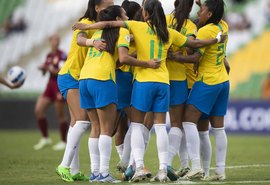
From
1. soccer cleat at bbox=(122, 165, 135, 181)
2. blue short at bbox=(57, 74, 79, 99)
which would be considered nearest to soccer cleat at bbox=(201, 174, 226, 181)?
soccer cleat at bbox=(122, 165, 135, 181)

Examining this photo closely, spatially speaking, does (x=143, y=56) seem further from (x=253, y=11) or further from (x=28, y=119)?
(x=253, y=11)

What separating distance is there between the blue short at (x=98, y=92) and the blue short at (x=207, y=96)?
1100mm

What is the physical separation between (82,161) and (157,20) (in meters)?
4.68

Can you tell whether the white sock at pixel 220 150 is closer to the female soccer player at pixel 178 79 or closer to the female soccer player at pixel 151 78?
the female soccer player at pixel 178 79

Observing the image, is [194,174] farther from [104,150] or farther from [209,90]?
[104,150]

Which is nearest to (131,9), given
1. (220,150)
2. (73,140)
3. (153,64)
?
(153,64)

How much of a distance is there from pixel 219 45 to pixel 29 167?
4.05 metres

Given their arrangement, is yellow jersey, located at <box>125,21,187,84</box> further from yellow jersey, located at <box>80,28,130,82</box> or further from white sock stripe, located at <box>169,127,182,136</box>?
white sock stripe, located at <box>169,127,182,136</box>

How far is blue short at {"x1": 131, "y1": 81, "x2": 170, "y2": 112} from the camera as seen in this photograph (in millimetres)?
9258

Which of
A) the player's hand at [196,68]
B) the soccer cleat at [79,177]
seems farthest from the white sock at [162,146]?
the soccer cleat at [79,177]

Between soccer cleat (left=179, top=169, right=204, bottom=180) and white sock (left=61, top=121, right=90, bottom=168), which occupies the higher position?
white sock (left=61, top=121, right=90, bottom=168)

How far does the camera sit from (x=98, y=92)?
9.23m

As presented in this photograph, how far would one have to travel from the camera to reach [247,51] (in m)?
26.4

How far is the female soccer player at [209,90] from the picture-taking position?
9.66 m
